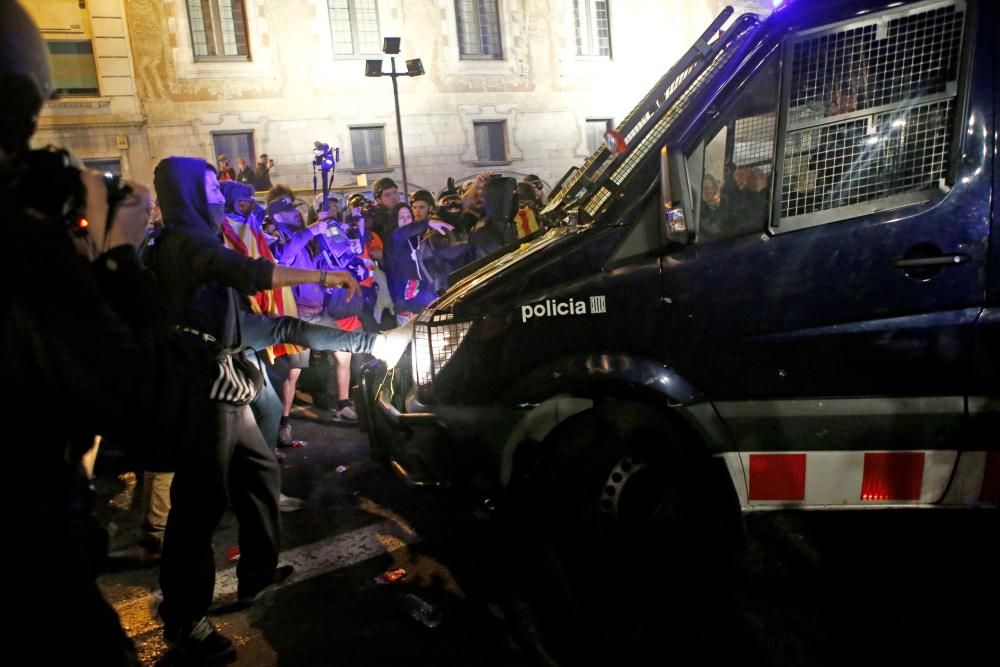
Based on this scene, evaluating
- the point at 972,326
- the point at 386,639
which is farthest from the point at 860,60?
the point at 386,639

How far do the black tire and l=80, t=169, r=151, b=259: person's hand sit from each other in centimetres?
207

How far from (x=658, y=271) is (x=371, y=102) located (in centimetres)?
1991

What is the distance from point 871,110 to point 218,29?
21.1m

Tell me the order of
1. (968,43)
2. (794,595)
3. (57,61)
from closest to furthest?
(968,43), (794,595), (57,61)

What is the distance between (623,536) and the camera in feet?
10.6

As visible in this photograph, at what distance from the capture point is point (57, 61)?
18.5m

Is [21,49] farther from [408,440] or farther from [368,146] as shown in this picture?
[368,146]

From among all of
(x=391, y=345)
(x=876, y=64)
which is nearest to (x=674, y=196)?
(x=876, y=64)

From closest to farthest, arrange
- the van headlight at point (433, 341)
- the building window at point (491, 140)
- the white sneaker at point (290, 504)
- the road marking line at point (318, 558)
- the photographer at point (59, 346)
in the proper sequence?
the photographer at point (59, 346)
the van headlight at point (433, 341)
the road marking line at point (318, 558)
the white sneaker at point (290, 504)
the building window at point (491, 140)

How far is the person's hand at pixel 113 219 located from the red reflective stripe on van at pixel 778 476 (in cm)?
255

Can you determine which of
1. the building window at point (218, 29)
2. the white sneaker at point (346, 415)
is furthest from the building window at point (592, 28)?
the white sneaker at point (346, 415)

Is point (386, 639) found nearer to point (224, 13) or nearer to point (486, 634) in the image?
point (486, 634)

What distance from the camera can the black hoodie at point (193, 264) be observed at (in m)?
3.01

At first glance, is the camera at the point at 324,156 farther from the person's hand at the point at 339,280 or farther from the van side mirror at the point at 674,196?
the van side mirror at the point at 674,196
